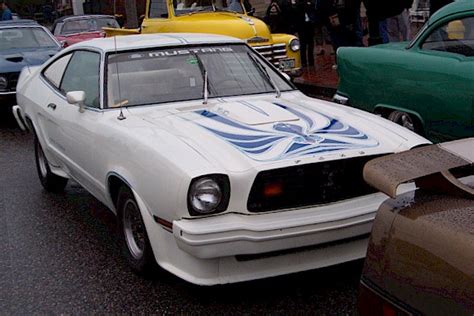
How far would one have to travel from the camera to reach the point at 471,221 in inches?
79.5

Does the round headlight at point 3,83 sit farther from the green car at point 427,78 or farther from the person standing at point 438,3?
the person standing at point 438,3

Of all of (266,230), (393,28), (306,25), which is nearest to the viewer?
(266,230)

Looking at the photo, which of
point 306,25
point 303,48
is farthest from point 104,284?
point 303,48

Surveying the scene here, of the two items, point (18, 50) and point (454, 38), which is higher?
point (454, 38)

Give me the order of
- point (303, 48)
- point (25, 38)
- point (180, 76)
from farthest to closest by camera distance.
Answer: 1. point (303, 48)
2. point (25, 38)
3. point (180, 76)

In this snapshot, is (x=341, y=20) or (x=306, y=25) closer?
(x=341, y=20)

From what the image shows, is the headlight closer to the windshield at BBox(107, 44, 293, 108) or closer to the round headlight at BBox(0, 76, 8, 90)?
the windshield at BBox(107, 44, 293, 108)

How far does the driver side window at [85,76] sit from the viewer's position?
200 inches

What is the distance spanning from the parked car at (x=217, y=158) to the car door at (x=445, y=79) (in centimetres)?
102

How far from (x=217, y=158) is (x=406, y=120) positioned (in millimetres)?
2771

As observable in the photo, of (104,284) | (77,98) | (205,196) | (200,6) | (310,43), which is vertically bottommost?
(104,284)

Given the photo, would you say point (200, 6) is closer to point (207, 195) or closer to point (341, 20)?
point (341, 20)

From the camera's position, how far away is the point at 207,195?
3.61m

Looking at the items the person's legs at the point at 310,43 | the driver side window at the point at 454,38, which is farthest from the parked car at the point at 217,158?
the person's legs at the point at 310,43
